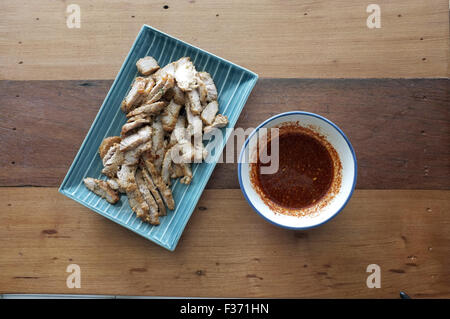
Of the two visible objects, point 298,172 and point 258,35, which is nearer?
point 298,172

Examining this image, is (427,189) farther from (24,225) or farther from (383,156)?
(24,225)

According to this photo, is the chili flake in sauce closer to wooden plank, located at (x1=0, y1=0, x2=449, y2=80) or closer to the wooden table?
the wooden table

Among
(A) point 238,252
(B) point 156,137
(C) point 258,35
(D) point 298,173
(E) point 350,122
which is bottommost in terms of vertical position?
(A) point 238,252

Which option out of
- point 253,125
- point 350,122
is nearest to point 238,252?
point 253,125

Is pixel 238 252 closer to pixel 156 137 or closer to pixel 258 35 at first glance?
pixel 156 137

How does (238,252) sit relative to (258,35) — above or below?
below
